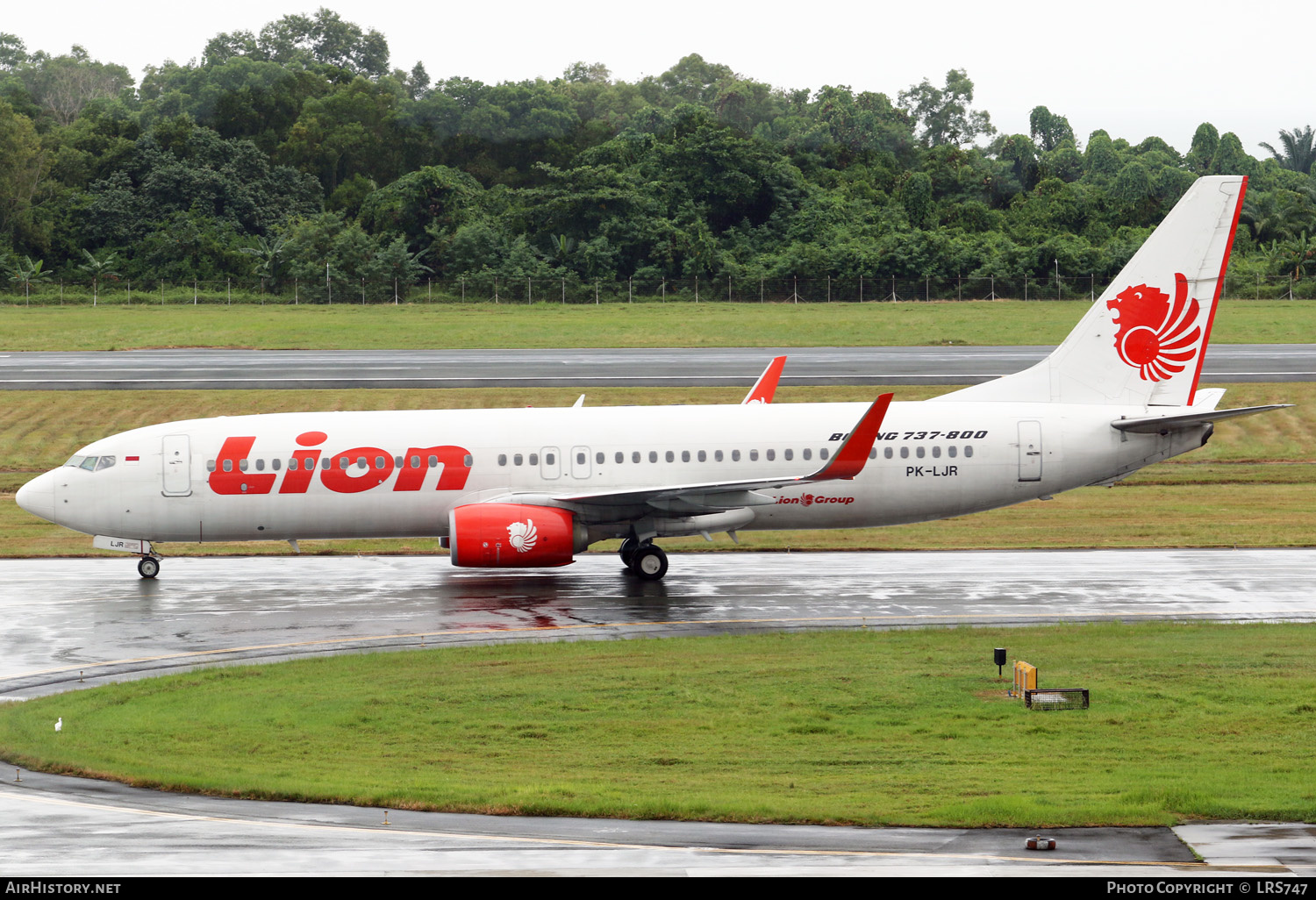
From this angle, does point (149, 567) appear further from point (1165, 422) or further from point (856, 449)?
point (1165, 422)

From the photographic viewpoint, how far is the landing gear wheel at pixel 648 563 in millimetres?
30781

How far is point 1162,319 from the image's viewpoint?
32.2 meters

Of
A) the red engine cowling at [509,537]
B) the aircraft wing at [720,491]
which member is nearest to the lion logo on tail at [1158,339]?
the aircraft wing at [720,491]

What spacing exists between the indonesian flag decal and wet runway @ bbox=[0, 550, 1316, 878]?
4.00 ft

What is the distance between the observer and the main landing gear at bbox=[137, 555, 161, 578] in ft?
105

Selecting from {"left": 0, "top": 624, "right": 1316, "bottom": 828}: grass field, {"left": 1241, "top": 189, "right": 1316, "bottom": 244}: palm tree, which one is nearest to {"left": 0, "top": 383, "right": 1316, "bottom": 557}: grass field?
{"left": 0, "top": 624, "right": 1316, "bottom": 828}: grass field

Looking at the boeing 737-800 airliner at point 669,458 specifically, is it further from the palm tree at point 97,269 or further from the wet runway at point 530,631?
the palm tree at point 97,269

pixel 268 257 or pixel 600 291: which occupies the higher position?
pixel 268 257

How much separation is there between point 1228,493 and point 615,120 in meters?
112

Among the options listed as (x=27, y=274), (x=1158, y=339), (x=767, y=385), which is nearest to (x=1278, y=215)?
(x=1158, y=339)

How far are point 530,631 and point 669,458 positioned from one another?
6.67 m

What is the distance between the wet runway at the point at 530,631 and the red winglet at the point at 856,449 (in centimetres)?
267

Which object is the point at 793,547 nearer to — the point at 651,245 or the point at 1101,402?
the point at 1101,402

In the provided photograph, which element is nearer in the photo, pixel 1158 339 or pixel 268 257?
pixel 1158 339
